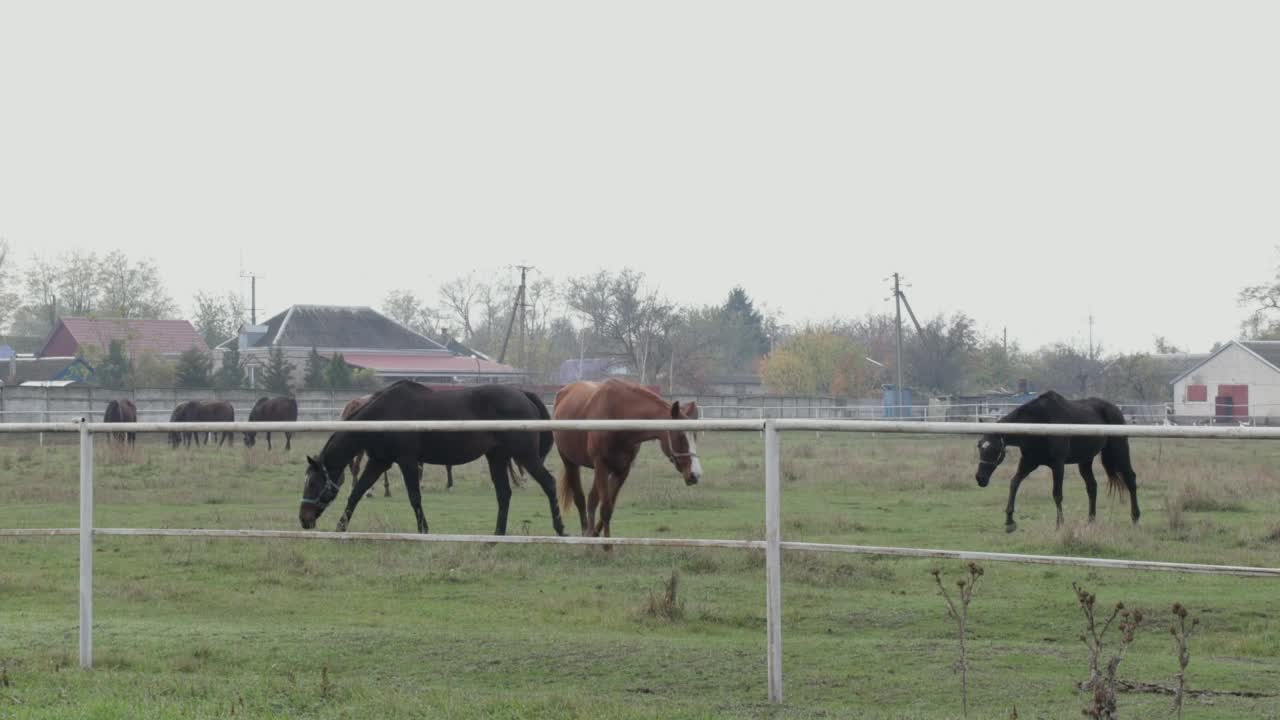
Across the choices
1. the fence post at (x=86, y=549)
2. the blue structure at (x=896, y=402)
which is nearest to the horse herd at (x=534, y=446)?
the fence post at (x=86, y=549)

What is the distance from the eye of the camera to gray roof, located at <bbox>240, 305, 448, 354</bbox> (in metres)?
79.5

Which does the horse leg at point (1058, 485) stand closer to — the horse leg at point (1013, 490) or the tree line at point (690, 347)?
the horse leg at point (1013, 490)

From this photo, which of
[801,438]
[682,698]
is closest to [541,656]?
[682,698]

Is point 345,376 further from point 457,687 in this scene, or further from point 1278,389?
point 457,687

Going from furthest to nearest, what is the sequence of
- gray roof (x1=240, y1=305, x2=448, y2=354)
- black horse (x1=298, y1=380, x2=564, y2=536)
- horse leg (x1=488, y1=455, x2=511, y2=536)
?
1. gray roof (x1=240, y1=305, x2=448, y2=354)
2. horse leg (x1=488, y1=455, x2=511, y2=536)
3. black horse (x1=298, y1=380, x2=564, y2=536)

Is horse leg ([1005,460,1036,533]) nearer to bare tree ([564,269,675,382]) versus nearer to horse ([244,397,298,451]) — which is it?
horse ([244,397,298,451])

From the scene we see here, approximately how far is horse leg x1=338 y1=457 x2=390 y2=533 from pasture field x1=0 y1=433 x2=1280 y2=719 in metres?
1.13

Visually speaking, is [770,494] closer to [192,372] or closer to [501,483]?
[501,483]

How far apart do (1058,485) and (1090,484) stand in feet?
3.27

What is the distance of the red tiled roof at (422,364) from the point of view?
255 feet

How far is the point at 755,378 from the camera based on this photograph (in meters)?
107

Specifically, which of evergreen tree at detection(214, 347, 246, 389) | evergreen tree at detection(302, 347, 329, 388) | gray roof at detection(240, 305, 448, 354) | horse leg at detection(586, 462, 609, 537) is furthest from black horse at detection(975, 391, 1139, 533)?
gray roof at detection(240, 305, 448, 354)

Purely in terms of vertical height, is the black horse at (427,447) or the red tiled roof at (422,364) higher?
the red tiled roof at (422,364)

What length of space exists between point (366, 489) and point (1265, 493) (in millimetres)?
7542
